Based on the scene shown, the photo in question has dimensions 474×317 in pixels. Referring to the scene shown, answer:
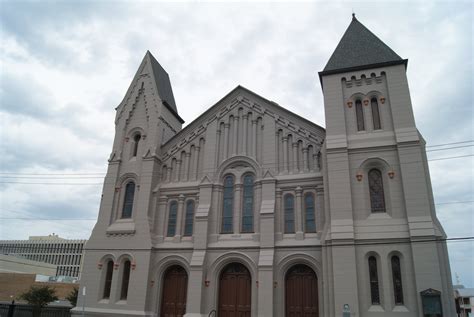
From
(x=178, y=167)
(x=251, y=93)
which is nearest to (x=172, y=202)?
(x=178, y=167)

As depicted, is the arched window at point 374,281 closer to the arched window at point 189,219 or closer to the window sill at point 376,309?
the window sill at point 376,309

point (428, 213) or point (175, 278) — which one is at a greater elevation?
point (428, 213)

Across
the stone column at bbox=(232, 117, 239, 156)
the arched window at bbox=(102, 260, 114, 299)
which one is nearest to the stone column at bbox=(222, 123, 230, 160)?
the stone column at bbox=(232, 117, 239, 156)

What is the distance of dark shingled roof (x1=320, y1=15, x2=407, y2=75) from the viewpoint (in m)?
21.2

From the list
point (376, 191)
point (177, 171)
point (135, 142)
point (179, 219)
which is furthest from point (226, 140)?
point (376, 191)

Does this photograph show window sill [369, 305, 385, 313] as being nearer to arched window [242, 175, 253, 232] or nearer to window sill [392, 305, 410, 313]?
window sill [392, 305, 410, 313]

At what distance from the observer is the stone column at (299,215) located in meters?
19.9

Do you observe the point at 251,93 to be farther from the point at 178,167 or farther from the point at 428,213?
the point at 428,213

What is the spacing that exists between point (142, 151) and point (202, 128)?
4559 mm

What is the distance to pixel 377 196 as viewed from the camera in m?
18.9

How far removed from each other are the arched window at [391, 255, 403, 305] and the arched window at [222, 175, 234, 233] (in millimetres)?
9038

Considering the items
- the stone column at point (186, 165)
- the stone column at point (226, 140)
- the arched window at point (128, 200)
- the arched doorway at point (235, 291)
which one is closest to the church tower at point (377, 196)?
the arched doorway at point (235, 291)

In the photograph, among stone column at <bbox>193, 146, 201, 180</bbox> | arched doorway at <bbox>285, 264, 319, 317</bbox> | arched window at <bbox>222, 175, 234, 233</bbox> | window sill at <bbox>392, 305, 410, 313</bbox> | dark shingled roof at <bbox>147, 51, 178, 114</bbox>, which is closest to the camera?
window sill at <bbox>392, 305, 410, 313</bbox>

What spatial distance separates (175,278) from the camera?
2206 cm
